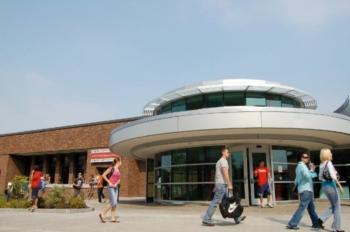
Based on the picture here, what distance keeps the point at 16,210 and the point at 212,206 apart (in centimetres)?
878

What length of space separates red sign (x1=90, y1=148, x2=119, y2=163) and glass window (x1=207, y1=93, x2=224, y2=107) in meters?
15.1

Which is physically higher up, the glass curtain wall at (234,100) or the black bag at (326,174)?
the glass curtain wall at (234,100)

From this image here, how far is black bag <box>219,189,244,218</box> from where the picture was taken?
850cm

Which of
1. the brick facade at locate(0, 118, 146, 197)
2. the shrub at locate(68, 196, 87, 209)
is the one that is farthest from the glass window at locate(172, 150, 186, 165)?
the brick facade at locate(0, 118, 146, 197)

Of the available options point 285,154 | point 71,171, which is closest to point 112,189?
point 285,154

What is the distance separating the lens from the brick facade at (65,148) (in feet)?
96.6

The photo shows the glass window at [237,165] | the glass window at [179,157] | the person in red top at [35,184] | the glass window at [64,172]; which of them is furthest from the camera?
the glass window at [64,172]

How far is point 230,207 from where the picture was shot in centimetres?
858

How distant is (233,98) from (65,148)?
2132 centimetres

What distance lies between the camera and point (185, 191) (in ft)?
53.2

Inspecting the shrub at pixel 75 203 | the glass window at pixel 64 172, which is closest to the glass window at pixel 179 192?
the shrub at pixel 75 203

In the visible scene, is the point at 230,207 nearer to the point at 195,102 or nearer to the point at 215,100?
the point at 215,100

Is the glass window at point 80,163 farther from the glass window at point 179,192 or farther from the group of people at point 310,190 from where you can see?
the group of people at point 310,190

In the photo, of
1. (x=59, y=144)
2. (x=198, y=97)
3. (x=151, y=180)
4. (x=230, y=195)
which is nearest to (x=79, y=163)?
(x=59, y=144)
